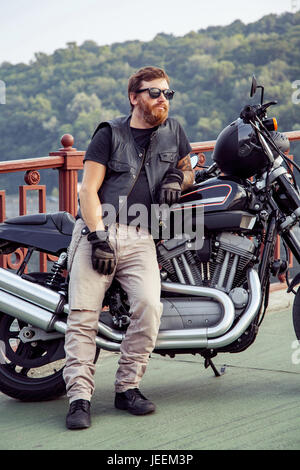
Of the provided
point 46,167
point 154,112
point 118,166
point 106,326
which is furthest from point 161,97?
point 46,167

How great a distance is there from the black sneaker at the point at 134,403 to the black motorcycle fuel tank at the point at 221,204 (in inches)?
34.0

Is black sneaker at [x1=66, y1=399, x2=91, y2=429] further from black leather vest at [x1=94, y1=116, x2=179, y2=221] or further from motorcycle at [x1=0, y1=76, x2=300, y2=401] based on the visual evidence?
black leather vest at [x1=94, y1=116, x2=179, y2=221]

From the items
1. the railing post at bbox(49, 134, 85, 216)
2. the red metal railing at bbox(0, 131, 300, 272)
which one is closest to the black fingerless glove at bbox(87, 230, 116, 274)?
the red metal railing at bbox(0, 131, 300, 272)

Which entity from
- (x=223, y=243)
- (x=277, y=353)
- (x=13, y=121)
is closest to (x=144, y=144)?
(x=223, y=243)

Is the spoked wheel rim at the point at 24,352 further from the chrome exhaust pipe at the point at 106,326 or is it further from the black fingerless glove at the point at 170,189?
the black fingerless glove at the point at 170,189

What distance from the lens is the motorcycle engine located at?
12.5 ft

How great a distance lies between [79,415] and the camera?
348 centimetres

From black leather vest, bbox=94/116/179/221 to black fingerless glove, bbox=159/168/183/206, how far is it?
2.4 inches

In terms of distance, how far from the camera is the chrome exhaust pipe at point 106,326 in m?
3.69

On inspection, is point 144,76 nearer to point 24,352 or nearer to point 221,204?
point 221,204

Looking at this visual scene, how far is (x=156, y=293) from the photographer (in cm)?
365

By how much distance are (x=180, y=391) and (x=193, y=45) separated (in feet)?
154

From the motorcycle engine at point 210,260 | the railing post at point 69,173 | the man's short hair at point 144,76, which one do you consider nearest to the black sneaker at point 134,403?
the motorcycle engine at point 210,260

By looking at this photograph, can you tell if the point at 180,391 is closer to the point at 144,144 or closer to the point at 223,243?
the point at 223,243
